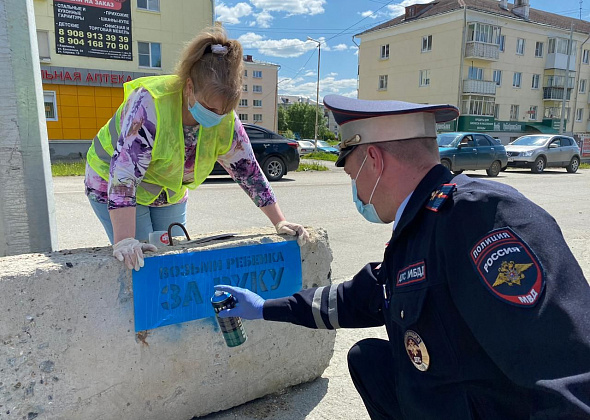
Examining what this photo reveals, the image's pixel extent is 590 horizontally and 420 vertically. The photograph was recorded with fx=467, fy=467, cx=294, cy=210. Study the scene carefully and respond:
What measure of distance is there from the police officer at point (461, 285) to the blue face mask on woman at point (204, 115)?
2.01 ft

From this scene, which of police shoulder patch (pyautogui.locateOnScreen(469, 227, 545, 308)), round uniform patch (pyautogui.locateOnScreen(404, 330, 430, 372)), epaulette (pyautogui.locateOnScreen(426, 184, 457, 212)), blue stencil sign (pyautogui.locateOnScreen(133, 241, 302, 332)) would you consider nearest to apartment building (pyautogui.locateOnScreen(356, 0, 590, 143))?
blue stencil sign (pyautogui.locateOnScreen(133, 241, 302, 332))

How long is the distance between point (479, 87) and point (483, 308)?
1535 inches

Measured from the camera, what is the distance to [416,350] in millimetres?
1376

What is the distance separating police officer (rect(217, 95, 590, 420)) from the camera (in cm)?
108

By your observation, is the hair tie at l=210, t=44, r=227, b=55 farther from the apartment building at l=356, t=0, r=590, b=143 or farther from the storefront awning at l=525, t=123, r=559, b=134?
the storefront awning at l=525, t=123, r=559, b=134

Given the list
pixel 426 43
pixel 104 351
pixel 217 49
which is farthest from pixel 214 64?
pixel 426 43

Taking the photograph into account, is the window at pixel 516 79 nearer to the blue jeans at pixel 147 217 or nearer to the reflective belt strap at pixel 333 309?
the blue jeans at pixel 147 217

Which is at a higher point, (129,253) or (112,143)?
(112,143)

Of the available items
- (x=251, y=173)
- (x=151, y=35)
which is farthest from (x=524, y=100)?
(x=251, y=173)

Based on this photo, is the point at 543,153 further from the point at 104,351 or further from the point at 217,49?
the point at 104,351

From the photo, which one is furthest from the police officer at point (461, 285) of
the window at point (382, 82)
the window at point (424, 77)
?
the window at point (382, 82)

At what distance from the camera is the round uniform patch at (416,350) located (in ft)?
4.43

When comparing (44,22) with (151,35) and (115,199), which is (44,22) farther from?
(115,199)

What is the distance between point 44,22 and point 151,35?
4.70 metres
